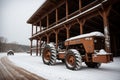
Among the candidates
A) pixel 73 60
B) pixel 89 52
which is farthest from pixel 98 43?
pixel 73 60

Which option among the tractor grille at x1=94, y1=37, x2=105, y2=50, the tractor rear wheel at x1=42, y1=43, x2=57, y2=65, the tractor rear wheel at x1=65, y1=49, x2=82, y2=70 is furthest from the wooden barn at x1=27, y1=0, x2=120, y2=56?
the tractor rear wheel at x1=42, y1=43, x2=57, y2=65

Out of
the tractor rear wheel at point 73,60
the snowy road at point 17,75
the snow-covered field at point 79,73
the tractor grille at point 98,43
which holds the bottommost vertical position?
→ the snowy road at point 17,75

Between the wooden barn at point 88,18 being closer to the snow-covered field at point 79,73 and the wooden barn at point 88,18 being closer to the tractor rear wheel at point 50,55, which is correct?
the snow-covered field at point 79,73

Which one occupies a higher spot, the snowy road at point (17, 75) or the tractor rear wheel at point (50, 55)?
the tractor rear wheel at point (50, 55)

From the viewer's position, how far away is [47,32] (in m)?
20.8

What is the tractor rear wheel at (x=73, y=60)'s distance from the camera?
7.60m

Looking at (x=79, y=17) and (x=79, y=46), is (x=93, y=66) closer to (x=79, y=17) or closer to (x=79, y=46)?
(x=79, y=46)

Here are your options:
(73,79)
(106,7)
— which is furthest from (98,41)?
(106,7)

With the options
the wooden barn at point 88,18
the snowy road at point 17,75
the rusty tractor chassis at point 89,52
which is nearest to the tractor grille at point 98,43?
the rusty tractor chassis at point 89,52

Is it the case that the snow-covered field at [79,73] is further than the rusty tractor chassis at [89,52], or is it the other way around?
the rusty tractor chassis at [89,52]

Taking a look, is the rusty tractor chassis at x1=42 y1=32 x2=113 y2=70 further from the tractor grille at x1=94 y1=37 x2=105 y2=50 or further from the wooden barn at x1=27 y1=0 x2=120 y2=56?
the wooden barn at x1=27 y1=0 x2=120 y2=56

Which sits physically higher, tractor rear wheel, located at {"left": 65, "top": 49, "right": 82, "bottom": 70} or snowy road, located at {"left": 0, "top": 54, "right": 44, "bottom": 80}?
tractor rear wheel, located at {"left": 65, "top": 49, "right": 82, "bottom": 70}

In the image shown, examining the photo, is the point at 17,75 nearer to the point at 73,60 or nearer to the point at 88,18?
the point at 73,60

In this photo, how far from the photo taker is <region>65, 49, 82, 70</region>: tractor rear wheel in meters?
7.60
